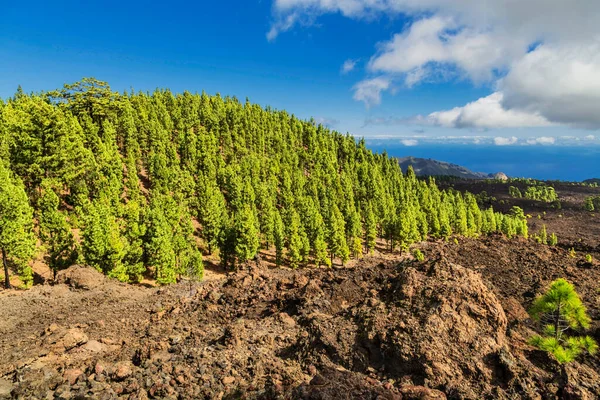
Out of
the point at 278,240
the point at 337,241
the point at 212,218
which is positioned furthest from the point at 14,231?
the point at 337,241

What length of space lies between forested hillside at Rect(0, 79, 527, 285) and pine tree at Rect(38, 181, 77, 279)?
0.45 ft

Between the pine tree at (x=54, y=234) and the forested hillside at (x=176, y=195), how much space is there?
14 centimetres

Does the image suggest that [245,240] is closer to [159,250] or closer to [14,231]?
[159,250]

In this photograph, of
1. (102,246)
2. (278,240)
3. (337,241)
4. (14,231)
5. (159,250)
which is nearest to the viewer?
(14,231)

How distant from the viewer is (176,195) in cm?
7050

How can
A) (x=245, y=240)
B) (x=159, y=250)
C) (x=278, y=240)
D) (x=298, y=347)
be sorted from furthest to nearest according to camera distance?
1. (x=278, y=240)
2. (x=245, y=240)
3. (x=159, y=250)
4. (x=298, y=347)

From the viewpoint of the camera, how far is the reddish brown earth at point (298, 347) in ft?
42.8

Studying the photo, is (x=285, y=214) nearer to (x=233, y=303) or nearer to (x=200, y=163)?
(x=200, y=163)

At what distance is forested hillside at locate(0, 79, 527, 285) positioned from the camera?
41312 millimetres

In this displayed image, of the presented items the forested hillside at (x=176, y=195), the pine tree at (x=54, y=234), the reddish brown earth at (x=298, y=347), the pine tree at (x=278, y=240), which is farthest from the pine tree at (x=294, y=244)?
the pine tree at (x=54, y=234)

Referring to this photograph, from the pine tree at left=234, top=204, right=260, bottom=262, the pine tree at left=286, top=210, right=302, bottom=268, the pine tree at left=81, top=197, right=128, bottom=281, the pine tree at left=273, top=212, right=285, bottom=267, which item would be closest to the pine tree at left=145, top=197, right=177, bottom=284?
the pine tree at left=81, top=197, right=128, bottom=281

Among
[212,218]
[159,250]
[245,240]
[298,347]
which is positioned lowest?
[245,240]

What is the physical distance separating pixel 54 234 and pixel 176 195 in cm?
3027

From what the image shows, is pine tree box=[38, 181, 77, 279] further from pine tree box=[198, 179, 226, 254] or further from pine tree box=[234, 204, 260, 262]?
pine tree box=[234, 204, 260, 262]
